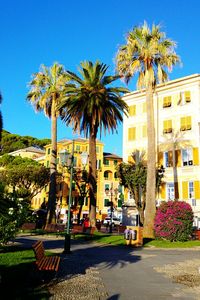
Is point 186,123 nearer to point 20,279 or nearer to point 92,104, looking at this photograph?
point 92,104

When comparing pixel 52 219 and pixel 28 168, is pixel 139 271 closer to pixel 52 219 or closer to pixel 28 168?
pixel 52 219

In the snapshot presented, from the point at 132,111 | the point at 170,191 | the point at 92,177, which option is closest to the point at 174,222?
the point at 92,177

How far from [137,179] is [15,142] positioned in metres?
58.3

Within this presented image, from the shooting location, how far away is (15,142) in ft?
299

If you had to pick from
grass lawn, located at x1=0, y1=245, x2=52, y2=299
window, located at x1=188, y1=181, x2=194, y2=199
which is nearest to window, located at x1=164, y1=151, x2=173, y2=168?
window, located at x1=188, y1=181, x2=194, y2=199

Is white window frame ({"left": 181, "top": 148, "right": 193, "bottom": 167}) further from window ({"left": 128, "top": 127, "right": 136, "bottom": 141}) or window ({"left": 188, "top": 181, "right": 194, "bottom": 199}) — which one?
window ({"left": 128, "top": 127, "right": 136, "bottom": 141})

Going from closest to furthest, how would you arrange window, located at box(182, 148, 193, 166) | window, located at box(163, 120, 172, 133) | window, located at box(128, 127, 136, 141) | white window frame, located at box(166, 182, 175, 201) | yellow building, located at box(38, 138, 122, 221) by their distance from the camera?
window, located at box(182, 148, 193, 166)
white window frame, located at box(166, 182, 175, 201)
window, located at box(163, 120, 172, 133)
window, located at box(128, 127, 136, 141)
yellow building, located at box(38, 138, 122, 221)

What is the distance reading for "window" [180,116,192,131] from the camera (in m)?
39.5

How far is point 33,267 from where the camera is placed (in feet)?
37.5

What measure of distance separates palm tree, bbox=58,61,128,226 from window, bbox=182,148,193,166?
10.5m

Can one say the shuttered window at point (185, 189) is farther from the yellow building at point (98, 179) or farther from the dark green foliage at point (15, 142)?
the dark green foliage at point (15, 142)

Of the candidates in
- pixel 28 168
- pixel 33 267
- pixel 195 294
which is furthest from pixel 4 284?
pixel 28 168

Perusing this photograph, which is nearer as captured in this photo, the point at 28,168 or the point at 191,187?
the point at 191,187

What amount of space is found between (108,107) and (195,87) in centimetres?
1284
